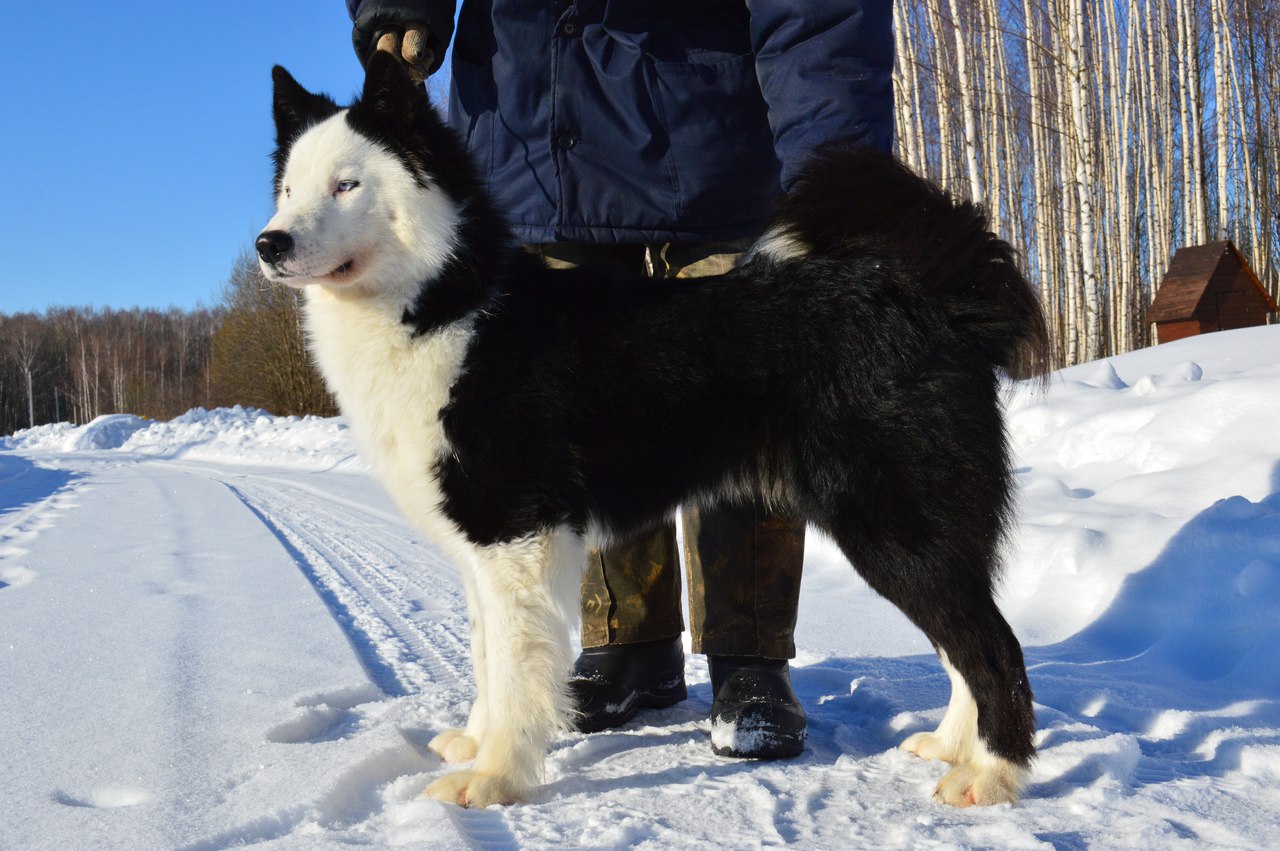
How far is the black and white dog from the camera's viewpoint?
2.06 m

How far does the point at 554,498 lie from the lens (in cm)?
209

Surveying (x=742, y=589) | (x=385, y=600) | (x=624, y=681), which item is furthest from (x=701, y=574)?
(x=385, y=600)

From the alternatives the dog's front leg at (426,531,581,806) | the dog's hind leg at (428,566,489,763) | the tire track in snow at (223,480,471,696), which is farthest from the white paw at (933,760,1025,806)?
the tire track in snow at (223,480,471,696)

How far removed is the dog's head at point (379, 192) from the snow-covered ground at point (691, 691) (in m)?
1.20

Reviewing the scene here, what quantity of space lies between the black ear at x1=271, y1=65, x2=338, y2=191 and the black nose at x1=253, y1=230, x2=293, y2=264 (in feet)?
1.84

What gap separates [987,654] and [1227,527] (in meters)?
2.17

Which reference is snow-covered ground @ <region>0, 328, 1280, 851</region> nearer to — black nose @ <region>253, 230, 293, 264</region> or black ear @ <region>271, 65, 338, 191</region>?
black nose @ <region>253, 230, 293, 264</region>

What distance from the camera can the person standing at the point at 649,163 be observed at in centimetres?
259

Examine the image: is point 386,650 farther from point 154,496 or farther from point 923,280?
point 154,496

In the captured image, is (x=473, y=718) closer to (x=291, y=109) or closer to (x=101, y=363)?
A: (x=291, y=109)

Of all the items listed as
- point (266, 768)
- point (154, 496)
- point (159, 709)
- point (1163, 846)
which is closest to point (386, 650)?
point (159, 709)

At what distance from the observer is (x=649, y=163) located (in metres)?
2.62

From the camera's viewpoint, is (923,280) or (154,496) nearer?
(923,280)

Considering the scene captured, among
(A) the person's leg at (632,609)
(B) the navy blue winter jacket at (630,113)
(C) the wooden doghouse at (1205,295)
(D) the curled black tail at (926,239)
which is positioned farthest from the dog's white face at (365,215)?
(C) the wooden doghouse at (1205,295)
